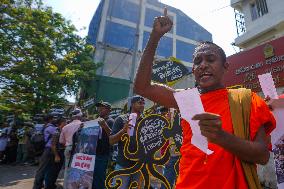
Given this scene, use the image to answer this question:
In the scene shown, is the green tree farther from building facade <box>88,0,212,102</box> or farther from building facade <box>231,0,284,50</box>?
building facade <box>231,0,284,50</box>

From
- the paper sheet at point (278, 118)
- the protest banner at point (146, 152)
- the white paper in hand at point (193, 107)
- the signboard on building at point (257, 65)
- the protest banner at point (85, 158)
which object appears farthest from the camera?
the signboard on building at point (257, 65)

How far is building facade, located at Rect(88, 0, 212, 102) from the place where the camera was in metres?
20.9

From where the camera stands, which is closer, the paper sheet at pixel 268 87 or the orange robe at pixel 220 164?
the orange robe at pixel 220 164

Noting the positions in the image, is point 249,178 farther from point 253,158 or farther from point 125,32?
point 125,32

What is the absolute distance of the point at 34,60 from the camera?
15312mm

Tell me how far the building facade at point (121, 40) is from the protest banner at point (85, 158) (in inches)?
539

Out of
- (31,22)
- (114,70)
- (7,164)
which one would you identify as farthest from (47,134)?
(114,70)

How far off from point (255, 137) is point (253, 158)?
13 cm

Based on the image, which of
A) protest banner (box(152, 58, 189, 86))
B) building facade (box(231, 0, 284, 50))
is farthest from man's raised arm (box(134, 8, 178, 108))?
building facade (box(231, 0, 284, 50))

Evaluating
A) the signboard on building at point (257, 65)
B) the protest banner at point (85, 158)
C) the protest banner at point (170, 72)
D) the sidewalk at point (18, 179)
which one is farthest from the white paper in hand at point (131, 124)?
the signboard on building at point (257, 65)

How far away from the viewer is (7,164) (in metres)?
12.0

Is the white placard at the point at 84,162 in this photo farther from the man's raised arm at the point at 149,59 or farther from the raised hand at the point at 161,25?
the raised hand at the point at 161,25

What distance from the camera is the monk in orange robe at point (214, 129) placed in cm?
141

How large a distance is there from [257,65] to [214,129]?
749 centimetres
